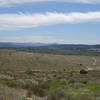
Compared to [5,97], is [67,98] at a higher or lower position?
lower

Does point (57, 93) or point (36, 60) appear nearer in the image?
point (57, 93)

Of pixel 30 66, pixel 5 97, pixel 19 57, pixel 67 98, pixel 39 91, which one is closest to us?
pixel 5 97

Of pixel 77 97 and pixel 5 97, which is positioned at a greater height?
pixel 5 97

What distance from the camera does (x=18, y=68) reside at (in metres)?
78.2

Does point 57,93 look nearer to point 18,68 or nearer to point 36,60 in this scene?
point 18,68

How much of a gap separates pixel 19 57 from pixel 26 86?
218 ft

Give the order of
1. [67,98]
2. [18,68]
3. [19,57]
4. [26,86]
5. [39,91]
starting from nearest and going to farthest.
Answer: [67,98], [39,91], [26,86], [18,68], [19,57]

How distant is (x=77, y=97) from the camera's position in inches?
708

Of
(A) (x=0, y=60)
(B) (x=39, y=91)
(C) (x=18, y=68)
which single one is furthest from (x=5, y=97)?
(A) (x=0, y=60)

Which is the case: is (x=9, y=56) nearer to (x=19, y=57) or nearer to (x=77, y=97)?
(x=19, y=57)

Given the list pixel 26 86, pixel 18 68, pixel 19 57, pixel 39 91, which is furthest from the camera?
pixel 19 57

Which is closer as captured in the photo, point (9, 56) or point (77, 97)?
point (77, 97)

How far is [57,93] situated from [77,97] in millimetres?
1270

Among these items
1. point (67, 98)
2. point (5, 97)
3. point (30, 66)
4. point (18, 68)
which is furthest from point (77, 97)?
point (30, 66)
